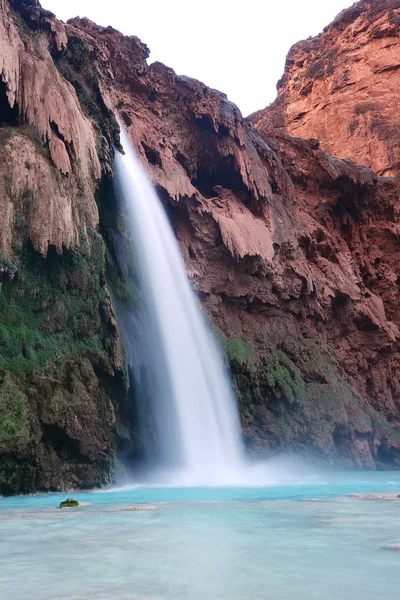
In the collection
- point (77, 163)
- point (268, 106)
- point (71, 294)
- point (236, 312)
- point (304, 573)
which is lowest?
point (304, 573)

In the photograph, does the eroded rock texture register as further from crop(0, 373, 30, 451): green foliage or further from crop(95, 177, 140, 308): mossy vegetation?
crop(0, 373, 30, 451): green foliage

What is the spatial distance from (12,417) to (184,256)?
1216cm

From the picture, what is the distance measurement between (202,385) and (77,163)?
831cm

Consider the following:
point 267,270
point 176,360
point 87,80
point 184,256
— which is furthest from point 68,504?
point 267,270

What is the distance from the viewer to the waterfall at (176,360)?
54.7 feet

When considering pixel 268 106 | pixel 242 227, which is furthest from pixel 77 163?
pixel 268 106

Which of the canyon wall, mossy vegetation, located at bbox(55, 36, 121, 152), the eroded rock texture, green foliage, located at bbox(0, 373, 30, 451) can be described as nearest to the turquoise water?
green foliage, located at bbox(0, 373, 30, 451)

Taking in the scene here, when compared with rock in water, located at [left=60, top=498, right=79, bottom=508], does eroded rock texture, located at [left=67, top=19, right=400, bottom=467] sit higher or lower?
higher

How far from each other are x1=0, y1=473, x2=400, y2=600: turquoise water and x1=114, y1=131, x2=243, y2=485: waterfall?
27.5ft

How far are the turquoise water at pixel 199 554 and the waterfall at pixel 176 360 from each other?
8395mm

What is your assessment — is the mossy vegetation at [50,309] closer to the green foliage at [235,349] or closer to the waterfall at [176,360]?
the waterfall at [176,360]

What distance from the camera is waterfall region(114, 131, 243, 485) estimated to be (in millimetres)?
16672

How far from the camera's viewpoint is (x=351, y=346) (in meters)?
27.7

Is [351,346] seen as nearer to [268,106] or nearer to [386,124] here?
[386,124]
